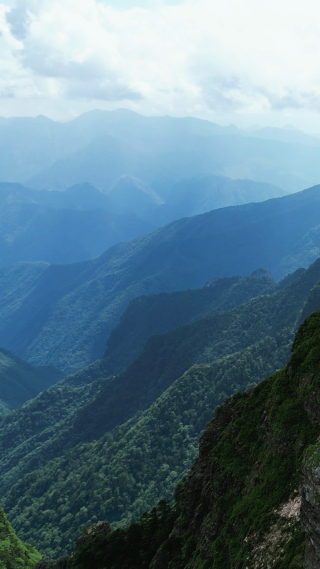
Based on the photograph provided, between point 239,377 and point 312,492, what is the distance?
87.3 meters

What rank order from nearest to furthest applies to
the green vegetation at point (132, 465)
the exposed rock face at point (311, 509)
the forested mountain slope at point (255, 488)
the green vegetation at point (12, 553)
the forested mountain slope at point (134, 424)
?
the exposed rock face at point (311, 509) → the forested mountain slope at point (255, 488) → the green vegetation at point (12, 553) → the green vegetation at point (132, 465) → the forested mountain slope at point (134, 424)

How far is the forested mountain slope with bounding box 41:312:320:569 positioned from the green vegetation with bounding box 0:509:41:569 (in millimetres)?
34646

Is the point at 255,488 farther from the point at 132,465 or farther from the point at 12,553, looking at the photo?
the point at 132,465

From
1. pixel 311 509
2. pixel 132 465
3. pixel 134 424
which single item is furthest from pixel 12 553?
pixel 311 509

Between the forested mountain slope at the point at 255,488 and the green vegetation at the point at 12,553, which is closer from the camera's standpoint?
the forested mountain slope at the point at 255,488

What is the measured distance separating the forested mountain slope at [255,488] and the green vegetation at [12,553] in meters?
34.6

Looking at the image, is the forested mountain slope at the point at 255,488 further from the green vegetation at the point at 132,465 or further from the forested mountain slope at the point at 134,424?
the forested mountain slope at the point at 134,424

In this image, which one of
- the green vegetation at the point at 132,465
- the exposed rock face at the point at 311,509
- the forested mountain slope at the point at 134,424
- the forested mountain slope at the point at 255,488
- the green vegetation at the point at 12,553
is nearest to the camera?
the exposed rock face at the point at 311,509

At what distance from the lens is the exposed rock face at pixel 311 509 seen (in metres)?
13.8

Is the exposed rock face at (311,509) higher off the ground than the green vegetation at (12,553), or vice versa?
the exposed rock face at (311,509)

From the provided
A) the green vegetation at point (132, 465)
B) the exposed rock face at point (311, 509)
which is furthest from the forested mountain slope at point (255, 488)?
the green vegetation at point (132, 465)

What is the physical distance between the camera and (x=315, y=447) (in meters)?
15.7

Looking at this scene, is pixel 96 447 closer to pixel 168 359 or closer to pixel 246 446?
pixel 168 359

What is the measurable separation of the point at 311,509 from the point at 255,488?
5.90 meters
